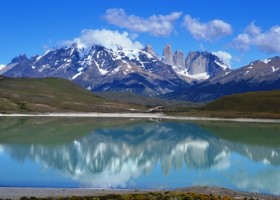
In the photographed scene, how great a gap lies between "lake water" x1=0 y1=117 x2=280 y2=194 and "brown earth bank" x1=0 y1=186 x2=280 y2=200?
5.48m

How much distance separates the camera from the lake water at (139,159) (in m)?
54.2

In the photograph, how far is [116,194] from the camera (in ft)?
132

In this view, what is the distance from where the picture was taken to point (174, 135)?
409 ft

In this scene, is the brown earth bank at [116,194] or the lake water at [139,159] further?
the lake water at [139,159]

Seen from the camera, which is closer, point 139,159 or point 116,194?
point 116,194

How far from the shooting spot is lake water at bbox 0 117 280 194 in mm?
54188

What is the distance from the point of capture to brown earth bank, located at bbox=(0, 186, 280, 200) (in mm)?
37628

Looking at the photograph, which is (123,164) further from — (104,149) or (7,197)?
(7,197)

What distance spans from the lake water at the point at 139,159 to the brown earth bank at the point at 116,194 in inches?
216

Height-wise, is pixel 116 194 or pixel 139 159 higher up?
pixel 116 194

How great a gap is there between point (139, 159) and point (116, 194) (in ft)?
122

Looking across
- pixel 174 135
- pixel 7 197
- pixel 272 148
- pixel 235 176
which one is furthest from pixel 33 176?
pixel 174 135

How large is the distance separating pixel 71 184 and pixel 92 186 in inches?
106

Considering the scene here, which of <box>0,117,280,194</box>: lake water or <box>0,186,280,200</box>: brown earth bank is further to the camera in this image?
<box>0,117,280,194</box>: lake water
